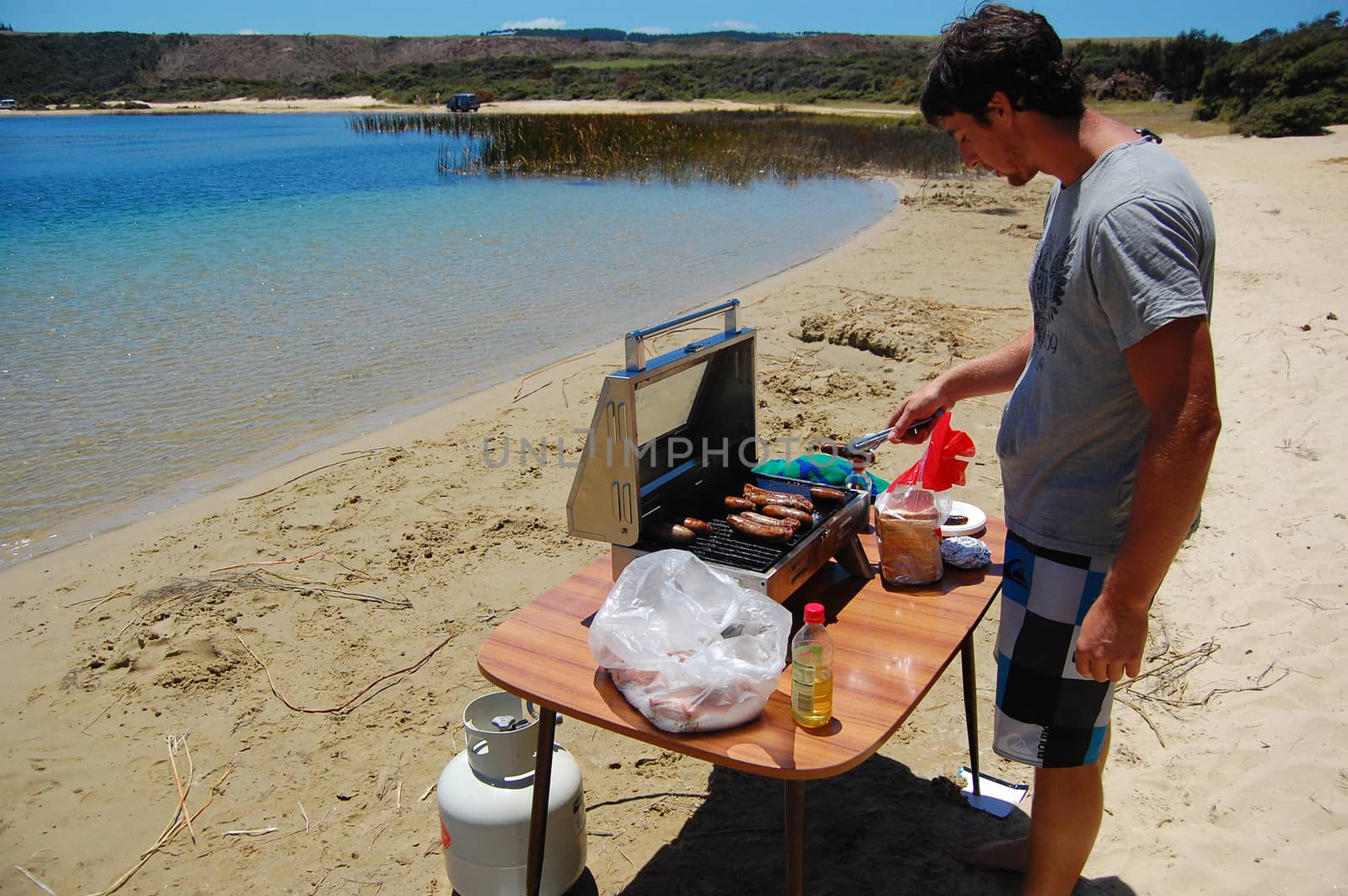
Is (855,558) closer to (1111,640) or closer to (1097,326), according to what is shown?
(1111,640)

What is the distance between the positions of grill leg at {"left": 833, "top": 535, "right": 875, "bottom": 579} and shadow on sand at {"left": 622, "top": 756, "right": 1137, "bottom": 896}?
0.88m

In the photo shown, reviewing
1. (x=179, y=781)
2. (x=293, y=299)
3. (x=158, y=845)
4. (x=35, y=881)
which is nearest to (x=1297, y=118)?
(x=293, y=299)

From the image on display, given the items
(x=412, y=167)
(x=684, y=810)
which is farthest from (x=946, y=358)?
(x=412, y=167)

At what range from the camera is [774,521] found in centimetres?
234

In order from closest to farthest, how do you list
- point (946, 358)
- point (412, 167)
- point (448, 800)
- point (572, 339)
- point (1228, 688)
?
1. point (448, 800)
2. point (1228, 688)
3. point (946, 358)
4. point (572, 339)
5. point (412, 167)

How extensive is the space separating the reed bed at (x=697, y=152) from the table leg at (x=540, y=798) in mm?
20035

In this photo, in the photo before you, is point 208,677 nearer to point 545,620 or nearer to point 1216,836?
point 545,620

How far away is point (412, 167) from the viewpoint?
91.4 ft

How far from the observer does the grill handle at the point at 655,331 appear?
217 centimetres

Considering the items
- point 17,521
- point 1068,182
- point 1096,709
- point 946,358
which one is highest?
point 1068,182

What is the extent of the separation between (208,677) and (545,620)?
2.10 m

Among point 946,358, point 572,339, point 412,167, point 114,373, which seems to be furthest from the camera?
point 412,167

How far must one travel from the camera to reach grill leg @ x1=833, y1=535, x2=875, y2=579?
96.6 inches

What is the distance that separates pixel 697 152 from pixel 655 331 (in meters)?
23.4
